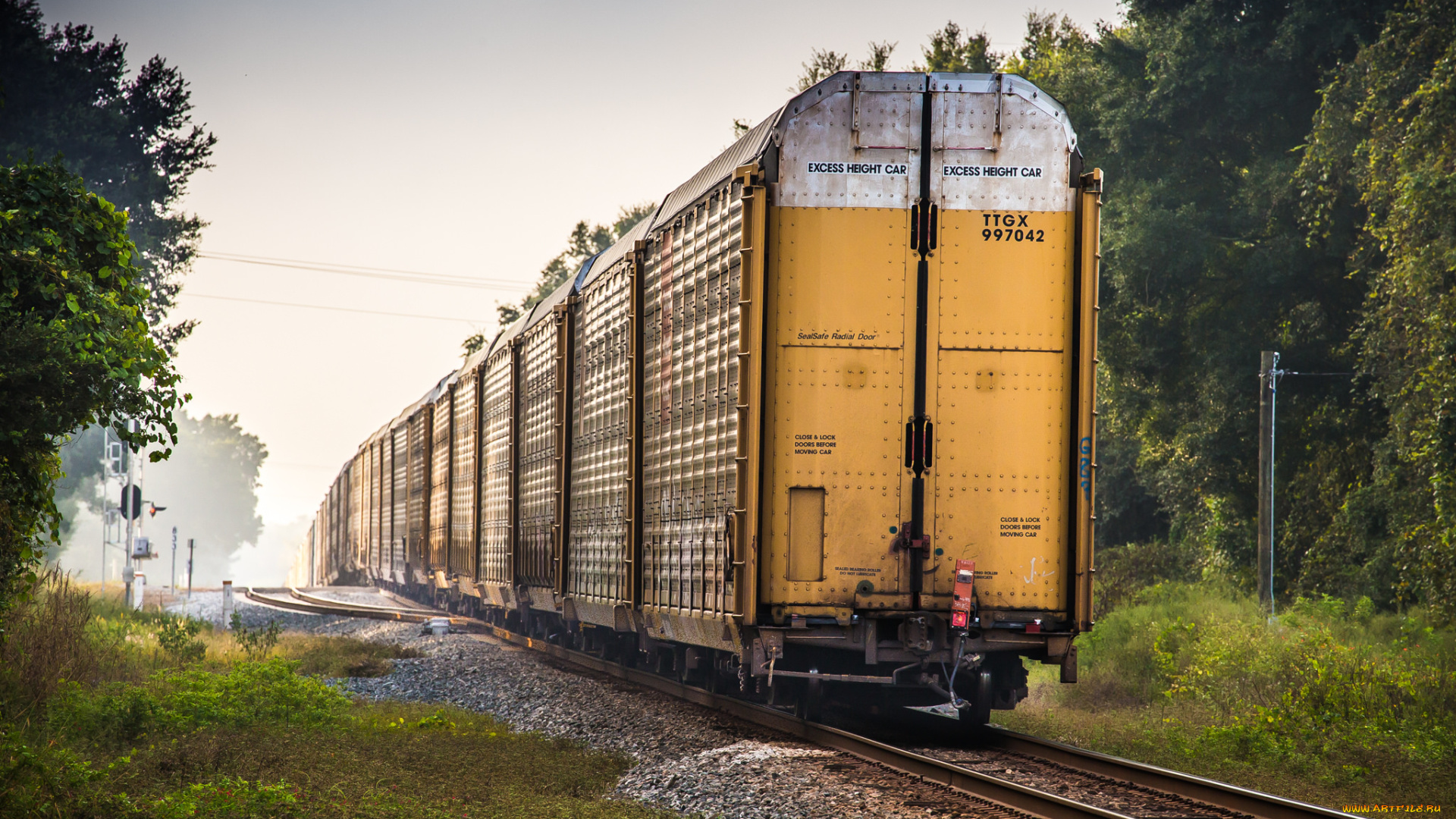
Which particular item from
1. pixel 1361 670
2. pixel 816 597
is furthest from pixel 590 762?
pixel 1361 670

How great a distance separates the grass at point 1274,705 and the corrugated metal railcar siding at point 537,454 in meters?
6.99

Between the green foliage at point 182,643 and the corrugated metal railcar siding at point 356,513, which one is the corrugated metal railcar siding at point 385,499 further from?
the green foliage at point 182,643

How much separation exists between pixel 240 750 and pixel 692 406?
4803 mm

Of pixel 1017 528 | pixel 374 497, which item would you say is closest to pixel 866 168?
pixel 1017 528

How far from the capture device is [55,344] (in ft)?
33.0

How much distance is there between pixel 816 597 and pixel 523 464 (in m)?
10.4

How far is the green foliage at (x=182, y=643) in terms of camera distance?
16578mm

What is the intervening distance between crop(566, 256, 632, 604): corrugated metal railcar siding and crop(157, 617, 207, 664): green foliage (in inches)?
195

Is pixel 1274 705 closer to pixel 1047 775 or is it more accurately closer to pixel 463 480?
pixel 1047 775

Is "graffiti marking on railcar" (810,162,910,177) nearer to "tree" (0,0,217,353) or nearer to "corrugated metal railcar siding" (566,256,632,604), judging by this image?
"corrugated metal railcar siding" (566,256,632,604)

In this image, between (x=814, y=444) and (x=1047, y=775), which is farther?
(x=814, y=444)

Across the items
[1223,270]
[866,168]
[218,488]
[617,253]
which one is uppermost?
[1223,270]

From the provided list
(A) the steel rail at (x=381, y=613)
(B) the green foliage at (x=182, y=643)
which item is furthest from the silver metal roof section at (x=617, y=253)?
(A) the steel rail at (x=381, y=613)

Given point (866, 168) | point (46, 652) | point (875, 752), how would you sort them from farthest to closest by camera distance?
point (46, 652)
point (866, 168)
point (875, 752)
